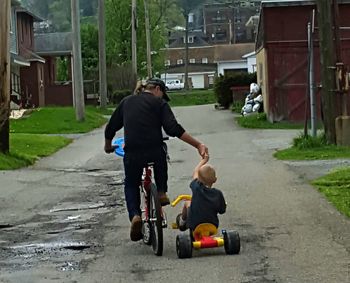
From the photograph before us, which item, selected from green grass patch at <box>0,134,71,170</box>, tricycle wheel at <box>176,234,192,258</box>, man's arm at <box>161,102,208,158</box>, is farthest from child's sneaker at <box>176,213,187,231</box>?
green grass patch at <box>0,134,71,170</box>

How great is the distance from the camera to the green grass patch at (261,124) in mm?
31128

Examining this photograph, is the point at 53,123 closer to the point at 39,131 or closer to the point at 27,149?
the point at 39,131

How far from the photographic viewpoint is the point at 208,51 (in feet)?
365

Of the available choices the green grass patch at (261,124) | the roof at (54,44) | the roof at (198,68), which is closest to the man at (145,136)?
the green grass patch at (261,124)

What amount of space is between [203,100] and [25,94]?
21.0 m

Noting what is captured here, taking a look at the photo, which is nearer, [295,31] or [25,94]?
[295,31]

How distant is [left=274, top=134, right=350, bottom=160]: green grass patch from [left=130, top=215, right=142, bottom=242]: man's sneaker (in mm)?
9997

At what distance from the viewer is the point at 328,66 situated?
69.3 feet

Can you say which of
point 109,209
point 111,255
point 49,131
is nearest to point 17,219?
point 109,209

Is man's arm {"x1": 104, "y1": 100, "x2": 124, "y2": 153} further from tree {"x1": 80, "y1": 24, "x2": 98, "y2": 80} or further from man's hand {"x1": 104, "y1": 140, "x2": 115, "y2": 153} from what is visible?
tree {"x1": 80, "y1": 24, "x2": 98, "y2": 80}

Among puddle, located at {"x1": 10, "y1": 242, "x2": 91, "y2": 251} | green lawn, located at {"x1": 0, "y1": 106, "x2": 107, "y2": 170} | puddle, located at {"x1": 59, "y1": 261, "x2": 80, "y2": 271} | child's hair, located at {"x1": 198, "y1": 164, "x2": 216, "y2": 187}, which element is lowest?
puddle, located at {"x1": 10, "y1": 242, "x2": 91, "y2": 251}

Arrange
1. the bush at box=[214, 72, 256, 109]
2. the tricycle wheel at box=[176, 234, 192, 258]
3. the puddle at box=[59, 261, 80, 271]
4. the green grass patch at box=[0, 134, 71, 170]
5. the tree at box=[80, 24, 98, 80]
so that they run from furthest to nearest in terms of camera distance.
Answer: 1. the tree at box=[80, 24, 98, 80]
2. the bush at box=[214, 72, 256, 109]
3. the green grass patch at box=[0, 134, 71, 170]
4. the tricycle wheel at box=[176, 234, 192, 258]
5. the puddle at box=[59, 261, 80, 271]

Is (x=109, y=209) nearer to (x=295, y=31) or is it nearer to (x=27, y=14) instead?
(x=295, y=31)

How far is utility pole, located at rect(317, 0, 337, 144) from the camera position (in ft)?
68.6
